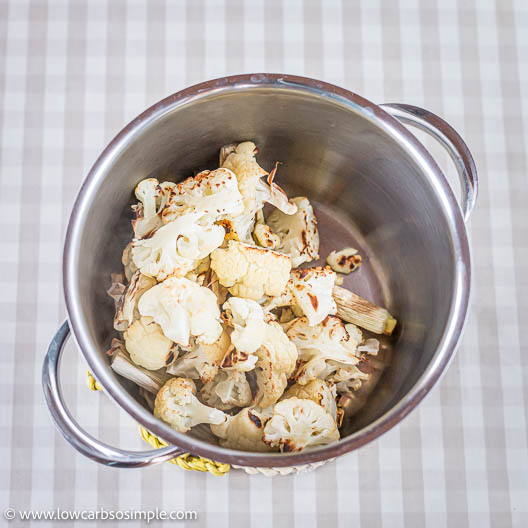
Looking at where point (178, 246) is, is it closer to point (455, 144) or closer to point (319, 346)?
point (319, 346)

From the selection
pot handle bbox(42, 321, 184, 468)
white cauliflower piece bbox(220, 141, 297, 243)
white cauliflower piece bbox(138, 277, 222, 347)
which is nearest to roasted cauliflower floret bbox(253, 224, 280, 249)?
white cauliflower piece bbox(220, 141, 297, 243)

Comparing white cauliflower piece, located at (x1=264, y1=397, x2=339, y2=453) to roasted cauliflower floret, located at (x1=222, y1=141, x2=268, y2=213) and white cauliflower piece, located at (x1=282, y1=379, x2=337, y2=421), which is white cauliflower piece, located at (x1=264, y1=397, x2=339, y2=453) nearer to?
white cauliflower piece, located at (x1=282, y1=379, x2=337, y2=421)

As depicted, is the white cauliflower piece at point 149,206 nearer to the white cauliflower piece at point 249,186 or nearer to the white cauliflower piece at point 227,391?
the white cauliflower piece at point 249,186

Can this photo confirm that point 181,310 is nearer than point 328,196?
Yes

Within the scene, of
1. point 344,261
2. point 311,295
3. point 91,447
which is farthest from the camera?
point 344,261

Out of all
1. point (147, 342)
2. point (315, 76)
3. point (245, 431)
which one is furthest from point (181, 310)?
point (315, 76)

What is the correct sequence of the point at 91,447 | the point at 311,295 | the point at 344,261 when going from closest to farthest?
1. the point at 91,447
2. the point at 311,295
3. the point at 344,261
